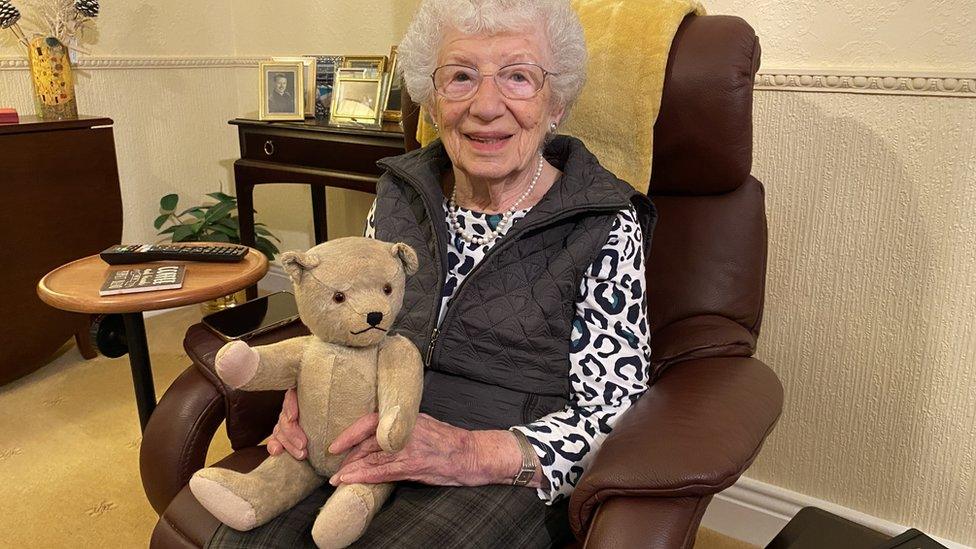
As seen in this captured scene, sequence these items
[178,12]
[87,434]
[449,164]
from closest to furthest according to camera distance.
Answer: [449,164] < [87,434] < [178,12]

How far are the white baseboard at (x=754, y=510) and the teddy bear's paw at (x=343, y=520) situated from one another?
1.10 metres

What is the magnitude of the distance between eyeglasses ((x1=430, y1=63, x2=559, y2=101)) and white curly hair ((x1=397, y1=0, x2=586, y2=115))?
3 centimetres

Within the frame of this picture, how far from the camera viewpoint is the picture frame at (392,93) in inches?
91.7

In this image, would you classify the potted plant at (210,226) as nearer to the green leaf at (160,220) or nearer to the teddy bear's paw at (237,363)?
the green leaf at (160,220)

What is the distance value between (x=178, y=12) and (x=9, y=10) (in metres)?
0.75

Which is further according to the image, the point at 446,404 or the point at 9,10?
the point at 9,10

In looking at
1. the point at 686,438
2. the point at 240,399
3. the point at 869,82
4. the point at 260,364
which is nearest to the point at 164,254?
the point at 240,399

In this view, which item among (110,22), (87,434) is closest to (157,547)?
(87,434)

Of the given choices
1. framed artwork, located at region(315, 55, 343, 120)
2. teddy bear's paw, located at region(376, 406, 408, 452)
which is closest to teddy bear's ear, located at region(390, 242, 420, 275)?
teddy bear's paw, located at region(376, 406, 408, 452)

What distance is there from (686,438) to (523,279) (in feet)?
1.21

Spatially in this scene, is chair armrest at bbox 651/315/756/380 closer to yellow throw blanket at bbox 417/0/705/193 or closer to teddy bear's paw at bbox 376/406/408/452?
yellow throw blanket at bbox 417/0/705/193

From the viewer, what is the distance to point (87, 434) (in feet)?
7.18

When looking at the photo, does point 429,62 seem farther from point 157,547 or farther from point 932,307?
point 932,307

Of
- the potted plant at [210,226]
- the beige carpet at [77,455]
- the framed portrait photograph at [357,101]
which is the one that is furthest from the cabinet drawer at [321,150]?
the beige carpet at [77,455]
